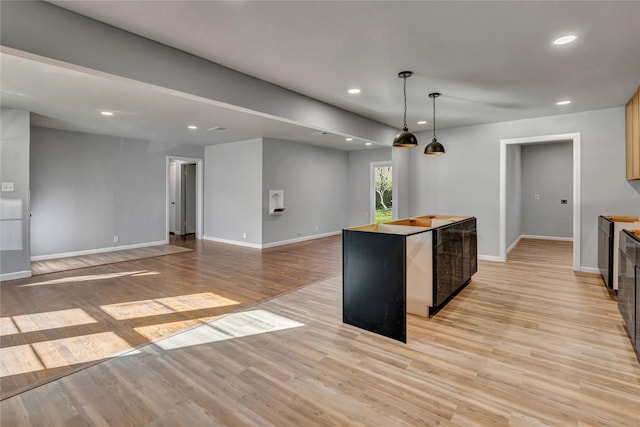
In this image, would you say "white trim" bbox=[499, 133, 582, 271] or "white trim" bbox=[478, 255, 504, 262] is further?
"white trim" bbox=[478, 255, 504, 262]

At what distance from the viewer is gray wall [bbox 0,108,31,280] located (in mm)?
4766

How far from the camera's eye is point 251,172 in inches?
302

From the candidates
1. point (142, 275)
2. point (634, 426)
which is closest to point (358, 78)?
point (634, 426)

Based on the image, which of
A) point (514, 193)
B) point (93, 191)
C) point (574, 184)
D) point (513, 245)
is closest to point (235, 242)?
point (93, 191)

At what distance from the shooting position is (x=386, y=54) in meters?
3.05

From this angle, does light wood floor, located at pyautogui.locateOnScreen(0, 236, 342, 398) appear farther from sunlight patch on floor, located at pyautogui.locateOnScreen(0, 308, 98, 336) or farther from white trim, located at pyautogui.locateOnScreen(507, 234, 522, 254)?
white trim, located at pyautogui.locateOnScreen(507, 234, 522, 254)

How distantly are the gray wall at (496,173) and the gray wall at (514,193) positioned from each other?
86 cm

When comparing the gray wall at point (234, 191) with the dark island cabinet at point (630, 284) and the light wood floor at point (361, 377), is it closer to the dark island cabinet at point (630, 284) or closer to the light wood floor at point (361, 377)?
the light wood floor at point (361, 377)

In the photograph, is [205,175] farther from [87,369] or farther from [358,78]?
[87,369]

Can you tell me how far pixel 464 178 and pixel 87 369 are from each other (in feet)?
21.0

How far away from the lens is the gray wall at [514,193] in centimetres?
688

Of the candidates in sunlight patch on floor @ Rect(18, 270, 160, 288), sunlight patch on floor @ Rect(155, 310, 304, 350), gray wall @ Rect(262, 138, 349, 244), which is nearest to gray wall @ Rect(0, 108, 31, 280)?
sunlight patch on floor @ Rect(18, 270, 160, 288)

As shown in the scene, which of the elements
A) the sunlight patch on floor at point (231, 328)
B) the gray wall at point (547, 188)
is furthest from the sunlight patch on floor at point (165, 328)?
the gray wall at point (547, 188)

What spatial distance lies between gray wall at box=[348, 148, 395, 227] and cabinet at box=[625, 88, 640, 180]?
5.43 m
